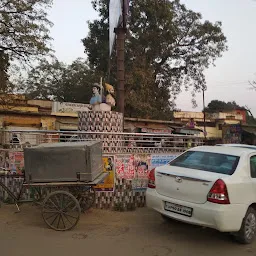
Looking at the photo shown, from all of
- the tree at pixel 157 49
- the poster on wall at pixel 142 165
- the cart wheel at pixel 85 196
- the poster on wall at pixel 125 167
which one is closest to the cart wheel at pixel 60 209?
the cart wheel at pixel 85 196

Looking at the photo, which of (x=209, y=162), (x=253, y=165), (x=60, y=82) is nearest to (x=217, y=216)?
(x=209, y=162)

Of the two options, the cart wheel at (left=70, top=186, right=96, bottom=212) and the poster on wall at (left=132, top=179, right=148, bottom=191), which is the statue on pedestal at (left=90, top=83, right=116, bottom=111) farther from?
the cart wheel at (left=70, top=186, right=96, bottom=212)

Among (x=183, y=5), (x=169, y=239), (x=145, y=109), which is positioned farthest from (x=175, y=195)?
(x=183, y=5)

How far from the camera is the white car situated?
4.75 meters

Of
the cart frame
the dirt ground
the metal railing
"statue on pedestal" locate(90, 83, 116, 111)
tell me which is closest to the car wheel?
the dirt ground

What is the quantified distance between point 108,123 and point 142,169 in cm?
214

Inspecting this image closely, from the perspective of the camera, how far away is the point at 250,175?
17.4 feet

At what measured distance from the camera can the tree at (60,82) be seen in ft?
107

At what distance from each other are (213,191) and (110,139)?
3574 mm

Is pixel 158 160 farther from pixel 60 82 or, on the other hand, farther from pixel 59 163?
pixel 60 82

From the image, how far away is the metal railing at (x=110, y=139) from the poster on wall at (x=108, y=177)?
0.32 m

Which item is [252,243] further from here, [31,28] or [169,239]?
[31,28]

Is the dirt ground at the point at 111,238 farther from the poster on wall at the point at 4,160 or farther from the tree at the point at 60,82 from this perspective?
the tree at the point at 60,82

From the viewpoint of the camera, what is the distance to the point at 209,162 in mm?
5625
